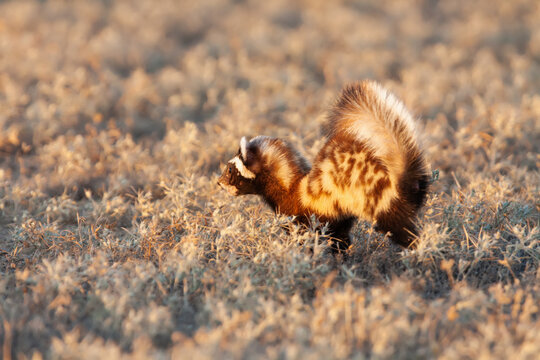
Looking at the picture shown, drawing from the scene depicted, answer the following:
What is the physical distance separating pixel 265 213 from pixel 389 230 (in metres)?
1.30

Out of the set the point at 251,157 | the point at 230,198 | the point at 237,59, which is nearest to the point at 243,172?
the point at 251,157

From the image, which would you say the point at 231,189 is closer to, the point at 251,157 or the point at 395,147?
the point at 251,157

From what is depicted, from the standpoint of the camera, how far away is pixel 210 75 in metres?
9.45

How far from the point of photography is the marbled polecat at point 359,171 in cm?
417

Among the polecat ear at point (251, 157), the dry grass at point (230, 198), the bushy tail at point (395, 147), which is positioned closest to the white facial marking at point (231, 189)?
the dry grass at point (230, 198)

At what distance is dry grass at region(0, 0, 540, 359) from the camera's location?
11.9 ft

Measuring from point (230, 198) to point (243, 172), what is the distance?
0.60 metres

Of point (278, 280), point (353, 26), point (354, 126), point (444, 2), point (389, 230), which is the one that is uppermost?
point (444, 2)

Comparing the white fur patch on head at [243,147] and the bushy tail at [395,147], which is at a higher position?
the bushy tail at [395,147]

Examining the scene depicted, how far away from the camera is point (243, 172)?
496 cm

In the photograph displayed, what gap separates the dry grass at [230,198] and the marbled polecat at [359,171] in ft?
0.79

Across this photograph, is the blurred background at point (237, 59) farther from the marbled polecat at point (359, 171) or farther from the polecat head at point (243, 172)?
the marbled polecat at point (359, 171)

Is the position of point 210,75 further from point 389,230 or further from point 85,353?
point 85,353

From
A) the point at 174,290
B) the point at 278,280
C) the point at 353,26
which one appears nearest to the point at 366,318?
the point at 278,280
